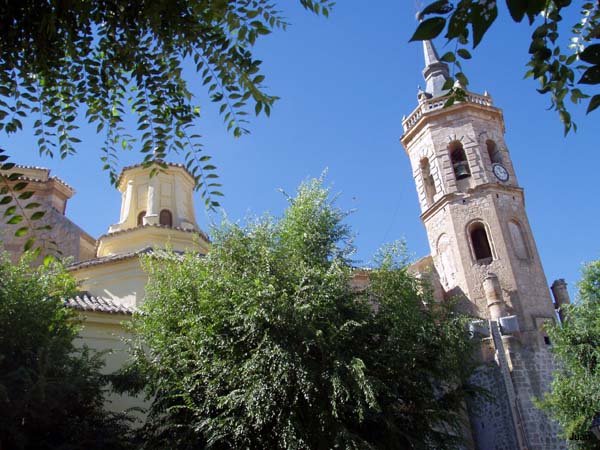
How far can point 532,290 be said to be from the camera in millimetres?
21672

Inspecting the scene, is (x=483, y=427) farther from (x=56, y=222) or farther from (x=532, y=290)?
(x=56, y=222)

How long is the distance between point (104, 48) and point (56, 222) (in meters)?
16.4

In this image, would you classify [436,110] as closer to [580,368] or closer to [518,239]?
[518,239]

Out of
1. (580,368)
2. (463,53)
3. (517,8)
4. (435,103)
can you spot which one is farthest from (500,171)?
(517,8)

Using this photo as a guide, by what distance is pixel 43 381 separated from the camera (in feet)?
30.8

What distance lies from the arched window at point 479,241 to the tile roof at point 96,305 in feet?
44.7

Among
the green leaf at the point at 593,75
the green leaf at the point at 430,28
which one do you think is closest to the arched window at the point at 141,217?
the green leaf at the point at 430,28

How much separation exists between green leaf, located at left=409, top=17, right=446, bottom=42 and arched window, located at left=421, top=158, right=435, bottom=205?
909 inches

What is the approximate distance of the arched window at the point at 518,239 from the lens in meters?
22.8

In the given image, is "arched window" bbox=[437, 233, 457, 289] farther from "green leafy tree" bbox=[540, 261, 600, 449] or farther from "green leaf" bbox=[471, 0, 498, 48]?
"green leaf" bbox=[471, 0, 498, 48]

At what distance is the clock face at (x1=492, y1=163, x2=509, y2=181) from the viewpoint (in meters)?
24.0

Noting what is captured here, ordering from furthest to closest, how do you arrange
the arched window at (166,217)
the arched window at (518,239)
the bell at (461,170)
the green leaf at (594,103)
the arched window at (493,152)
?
the arched window at (493,152) → the bell at (461,170) → the arched window at (518,239) → the arched window at (166,217) → the green leaf at (594,103)

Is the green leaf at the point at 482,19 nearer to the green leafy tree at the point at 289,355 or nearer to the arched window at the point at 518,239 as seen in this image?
the green leafy tree at the point at 289,355

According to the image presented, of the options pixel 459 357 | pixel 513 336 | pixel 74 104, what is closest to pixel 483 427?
pixel 513 336
